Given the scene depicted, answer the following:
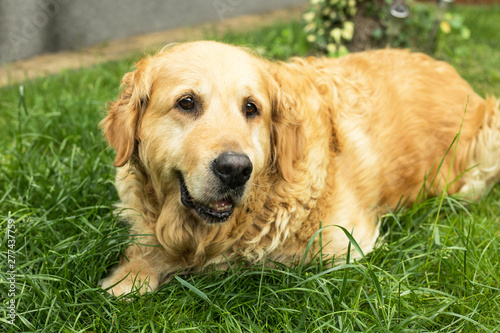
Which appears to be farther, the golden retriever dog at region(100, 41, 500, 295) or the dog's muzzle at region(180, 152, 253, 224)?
the golden retriever dog at region(100, 41, 500, 295)

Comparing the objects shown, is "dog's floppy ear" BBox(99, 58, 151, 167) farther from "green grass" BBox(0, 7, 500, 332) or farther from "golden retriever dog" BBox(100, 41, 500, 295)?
"green grass" BBox(0, 7, 500, 332)

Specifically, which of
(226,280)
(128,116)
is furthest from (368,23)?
(226,280)

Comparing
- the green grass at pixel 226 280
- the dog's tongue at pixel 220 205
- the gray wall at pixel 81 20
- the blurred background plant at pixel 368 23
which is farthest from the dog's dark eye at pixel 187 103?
the gray wall at pixel 81 20

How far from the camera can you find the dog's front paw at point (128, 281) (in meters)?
2.60

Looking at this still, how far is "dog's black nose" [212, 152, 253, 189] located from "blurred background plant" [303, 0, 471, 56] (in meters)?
3.67

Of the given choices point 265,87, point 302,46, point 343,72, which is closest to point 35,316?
point 265,87

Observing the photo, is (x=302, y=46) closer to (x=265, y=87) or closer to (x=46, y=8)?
(x=46, y=8)

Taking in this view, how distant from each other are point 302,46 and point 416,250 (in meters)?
4.04

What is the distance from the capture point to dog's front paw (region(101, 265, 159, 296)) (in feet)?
8.52

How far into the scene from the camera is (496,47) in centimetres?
729

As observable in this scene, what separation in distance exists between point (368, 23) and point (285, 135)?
3.46 m

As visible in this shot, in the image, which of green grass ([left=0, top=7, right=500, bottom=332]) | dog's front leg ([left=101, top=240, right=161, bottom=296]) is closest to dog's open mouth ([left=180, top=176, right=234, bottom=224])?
green grass ([left=0, top=7, right=500, bottom=332])

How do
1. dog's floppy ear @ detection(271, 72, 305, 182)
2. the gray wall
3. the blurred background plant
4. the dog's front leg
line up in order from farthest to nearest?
the gray wall, the blurred background plant, dog's floppy ear @ detection(271, 72, 305, 182), the dog's front leg

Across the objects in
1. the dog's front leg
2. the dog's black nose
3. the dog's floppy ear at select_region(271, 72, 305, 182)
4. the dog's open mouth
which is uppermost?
the dog's black nose
